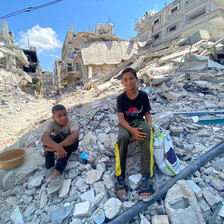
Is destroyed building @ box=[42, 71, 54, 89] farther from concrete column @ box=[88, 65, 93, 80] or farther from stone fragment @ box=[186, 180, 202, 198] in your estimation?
stone fragment @ box=[186, 180, 202, 198]

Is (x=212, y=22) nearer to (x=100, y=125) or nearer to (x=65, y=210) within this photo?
(x=100, y=125)

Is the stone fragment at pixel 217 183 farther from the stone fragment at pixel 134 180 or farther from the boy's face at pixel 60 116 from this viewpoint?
the boy's face at pixel 60 116

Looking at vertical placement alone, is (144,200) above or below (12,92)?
below

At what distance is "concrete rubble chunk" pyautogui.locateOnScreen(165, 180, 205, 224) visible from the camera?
130 centimetres

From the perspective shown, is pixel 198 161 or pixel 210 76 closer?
pixel 198 161

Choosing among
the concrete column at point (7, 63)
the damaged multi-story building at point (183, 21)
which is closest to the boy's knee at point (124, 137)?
the damaged multi-story building at point (183, 21)

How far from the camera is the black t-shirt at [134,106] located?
205cm

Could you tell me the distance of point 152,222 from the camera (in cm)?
138

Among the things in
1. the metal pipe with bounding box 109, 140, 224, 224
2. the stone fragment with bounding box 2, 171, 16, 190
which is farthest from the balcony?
the stone fragment with bounding box 2, 171, 16, 190

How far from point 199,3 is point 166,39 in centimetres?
567

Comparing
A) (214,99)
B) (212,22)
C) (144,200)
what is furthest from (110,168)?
(212,22)

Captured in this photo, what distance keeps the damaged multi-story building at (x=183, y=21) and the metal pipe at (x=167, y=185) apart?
1597 centimetres

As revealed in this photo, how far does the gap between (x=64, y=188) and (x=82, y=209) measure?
0.52m

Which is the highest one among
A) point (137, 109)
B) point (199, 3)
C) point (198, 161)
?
point (199, 3)
